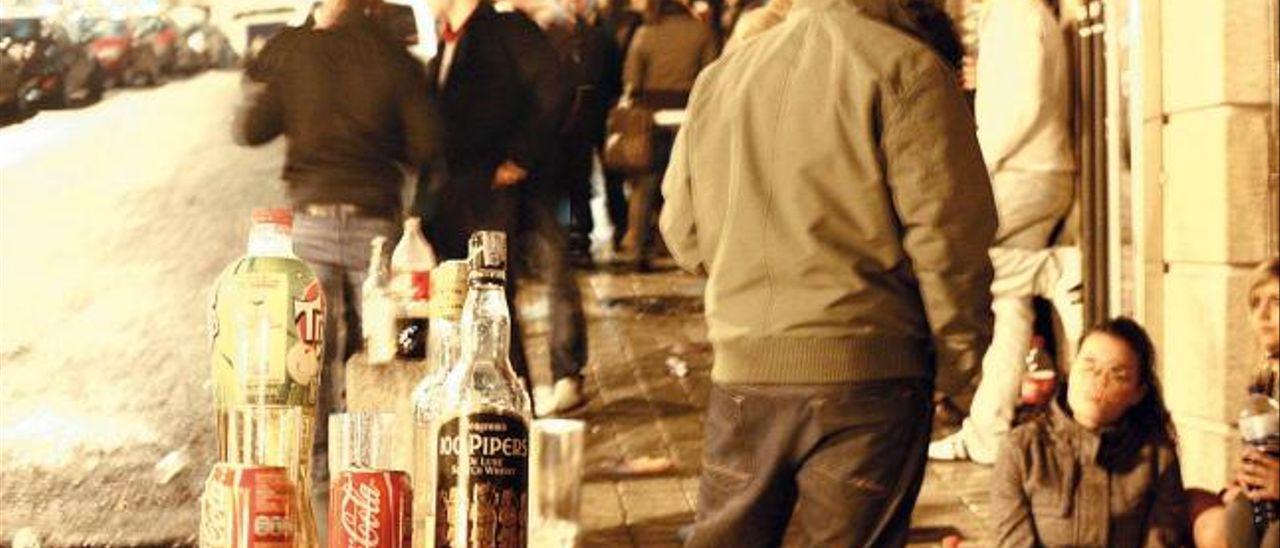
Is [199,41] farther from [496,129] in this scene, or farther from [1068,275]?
[1068,275]

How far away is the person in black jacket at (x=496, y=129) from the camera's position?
9.91 metres

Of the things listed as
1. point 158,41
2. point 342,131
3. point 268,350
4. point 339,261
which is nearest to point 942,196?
point 268,350

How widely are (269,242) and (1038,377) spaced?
6474 millimetres

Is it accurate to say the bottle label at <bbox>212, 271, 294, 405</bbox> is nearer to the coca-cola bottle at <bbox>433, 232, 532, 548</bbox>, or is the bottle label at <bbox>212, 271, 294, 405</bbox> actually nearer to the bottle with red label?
the coca-cola bottle at <bbox>433, 232, 532, 548</bbox>

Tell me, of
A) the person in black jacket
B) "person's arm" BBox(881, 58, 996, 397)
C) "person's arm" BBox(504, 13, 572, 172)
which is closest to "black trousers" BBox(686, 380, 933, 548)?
"person's arm" BBox(881, 58, 996, 397)

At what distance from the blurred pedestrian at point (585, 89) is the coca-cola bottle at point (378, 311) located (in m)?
2.62

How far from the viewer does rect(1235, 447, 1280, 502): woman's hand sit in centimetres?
652

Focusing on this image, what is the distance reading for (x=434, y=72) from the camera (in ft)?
33.2

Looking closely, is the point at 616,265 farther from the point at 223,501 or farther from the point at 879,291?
the point at 223,501

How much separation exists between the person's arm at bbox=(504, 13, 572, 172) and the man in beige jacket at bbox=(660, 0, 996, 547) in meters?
4.88

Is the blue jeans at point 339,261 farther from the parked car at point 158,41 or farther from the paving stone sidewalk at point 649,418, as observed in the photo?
the parked car at point 158,41

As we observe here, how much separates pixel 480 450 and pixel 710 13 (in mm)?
11668

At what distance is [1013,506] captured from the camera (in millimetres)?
6699

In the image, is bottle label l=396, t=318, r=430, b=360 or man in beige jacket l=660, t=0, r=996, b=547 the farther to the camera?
bottle label l=396, t=318, r=430, b=360
